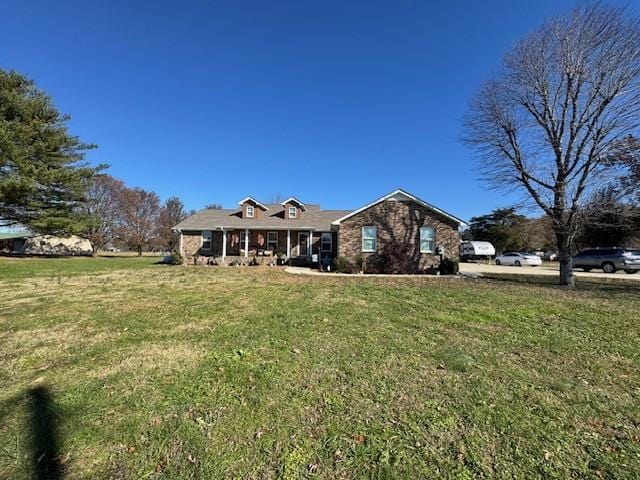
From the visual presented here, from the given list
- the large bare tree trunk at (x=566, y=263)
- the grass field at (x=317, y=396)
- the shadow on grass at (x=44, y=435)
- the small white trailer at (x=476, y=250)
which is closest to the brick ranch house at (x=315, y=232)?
the large bare tree trunk at (x=566, y=263)

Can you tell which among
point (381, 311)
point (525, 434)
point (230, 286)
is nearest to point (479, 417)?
point (525, 434)

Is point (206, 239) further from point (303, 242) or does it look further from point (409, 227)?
point (409, 227)

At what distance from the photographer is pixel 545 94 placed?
1470cm

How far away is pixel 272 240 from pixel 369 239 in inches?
343

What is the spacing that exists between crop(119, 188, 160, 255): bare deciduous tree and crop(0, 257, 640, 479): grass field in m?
38.3

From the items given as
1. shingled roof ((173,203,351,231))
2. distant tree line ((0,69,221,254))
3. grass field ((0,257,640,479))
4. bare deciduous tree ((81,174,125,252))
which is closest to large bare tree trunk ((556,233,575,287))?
grass field ((0,257,640,479))

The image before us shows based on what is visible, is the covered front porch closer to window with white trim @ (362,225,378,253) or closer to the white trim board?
window with white trim @ (362,225,378,253)

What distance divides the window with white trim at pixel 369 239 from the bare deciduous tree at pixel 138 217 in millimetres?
33864

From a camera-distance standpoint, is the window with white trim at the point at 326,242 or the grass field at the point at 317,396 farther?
the window with white trim at the point at 326,242

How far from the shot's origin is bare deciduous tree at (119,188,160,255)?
1619 inches

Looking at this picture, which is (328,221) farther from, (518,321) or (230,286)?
(518,321)

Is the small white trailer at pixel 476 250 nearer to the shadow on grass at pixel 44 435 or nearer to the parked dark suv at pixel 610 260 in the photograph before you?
the parked dark suv at pixel 610 260

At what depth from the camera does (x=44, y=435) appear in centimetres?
283

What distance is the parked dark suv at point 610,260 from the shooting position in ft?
77.0
